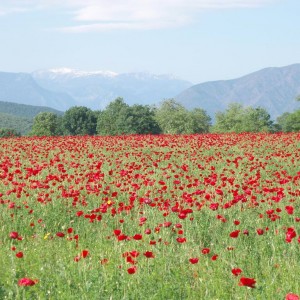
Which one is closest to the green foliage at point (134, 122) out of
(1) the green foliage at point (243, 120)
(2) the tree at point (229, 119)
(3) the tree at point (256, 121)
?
(1) the green foliage at point (243, 120)

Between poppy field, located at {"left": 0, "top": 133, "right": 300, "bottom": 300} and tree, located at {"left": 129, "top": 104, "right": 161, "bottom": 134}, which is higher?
tree, located at {"left": 129, "top": 104, "right": 161, "bottom": 134}

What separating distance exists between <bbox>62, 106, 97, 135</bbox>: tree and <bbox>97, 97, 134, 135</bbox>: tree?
7.13 m

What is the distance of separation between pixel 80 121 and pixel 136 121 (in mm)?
21203

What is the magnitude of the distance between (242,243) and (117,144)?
565 inches

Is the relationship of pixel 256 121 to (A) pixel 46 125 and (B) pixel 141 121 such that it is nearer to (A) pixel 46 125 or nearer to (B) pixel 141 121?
(B) pixel 141 121

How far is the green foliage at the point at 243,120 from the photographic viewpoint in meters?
85.9

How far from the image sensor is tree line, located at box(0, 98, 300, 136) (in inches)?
2603

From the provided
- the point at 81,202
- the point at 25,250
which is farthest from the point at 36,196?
the point at 25,250

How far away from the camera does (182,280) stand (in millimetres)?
5809

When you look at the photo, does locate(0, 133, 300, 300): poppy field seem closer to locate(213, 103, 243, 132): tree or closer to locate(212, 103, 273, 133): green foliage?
locate(212, 103, 273, 133): green foliage

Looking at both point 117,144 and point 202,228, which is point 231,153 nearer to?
point 117,144

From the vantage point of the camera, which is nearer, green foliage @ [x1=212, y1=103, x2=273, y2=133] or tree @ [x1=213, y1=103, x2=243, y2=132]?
green foliage @ [x1=212, y1=103, x2=273, y2=133]

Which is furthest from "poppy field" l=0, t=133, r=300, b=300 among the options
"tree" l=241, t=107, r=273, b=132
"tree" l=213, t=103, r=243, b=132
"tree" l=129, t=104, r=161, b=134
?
"tree" l=213, t=103, r=243, b=132

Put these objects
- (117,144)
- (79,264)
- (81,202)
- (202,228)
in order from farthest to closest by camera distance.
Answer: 1. (117,144)
2. (81,202)
3. (202,228)
4. (79,264)
